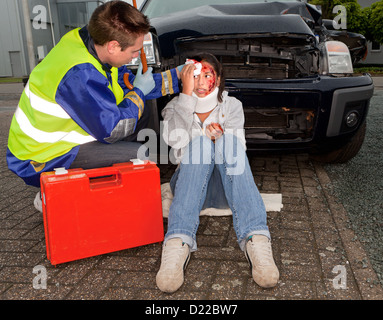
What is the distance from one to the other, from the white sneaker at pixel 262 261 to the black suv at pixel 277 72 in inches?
45.0

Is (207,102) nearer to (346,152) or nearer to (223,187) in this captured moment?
(223,187)

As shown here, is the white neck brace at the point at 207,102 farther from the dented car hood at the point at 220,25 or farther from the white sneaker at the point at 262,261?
the white sneaker at the point at 262,261

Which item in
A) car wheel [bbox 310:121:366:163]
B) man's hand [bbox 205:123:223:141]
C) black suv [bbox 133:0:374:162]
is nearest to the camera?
man's hand [bbox 205:123:223:141]

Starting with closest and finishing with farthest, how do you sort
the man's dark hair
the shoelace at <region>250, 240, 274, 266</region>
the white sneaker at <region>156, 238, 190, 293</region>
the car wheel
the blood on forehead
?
the white sneaker at <region>156, 238, 190, 293</region> < the shoelace at <region>250, 240, 274, 266</region> < the man's dark hair < the blood on forehead < the car wheel

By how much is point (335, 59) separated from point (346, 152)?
0.92 m

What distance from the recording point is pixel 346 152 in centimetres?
352

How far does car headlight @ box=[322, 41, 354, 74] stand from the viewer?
3.02 m

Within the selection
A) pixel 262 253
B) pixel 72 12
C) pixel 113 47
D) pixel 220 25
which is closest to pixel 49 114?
pixel 113 47

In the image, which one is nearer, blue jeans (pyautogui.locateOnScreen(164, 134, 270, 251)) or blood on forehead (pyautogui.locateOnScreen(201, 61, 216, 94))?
blue jeans (pyautogui.locateOnScreen(164, 134, 270, 251))

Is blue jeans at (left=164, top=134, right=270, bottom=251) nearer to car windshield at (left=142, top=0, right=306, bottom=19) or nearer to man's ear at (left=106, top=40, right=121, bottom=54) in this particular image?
man's ear at (left=106, top=40, right=121, bottom=54)

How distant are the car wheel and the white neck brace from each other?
4.77 feet

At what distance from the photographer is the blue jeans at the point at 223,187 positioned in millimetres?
2051

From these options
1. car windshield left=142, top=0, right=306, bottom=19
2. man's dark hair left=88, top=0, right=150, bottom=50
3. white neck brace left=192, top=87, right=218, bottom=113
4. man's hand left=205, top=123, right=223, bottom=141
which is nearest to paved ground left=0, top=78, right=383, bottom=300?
man's hand left=205, top=123, right=223, bottom=141

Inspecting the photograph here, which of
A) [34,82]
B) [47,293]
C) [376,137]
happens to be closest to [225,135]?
[34,82]
